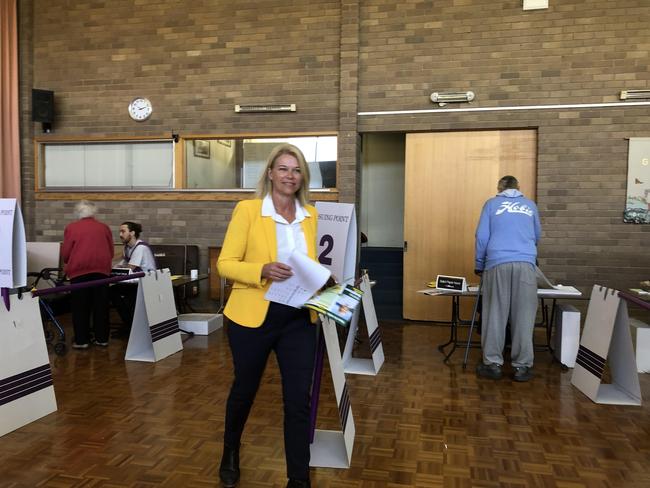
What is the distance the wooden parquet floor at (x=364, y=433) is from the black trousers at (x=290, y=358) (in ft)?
1.47

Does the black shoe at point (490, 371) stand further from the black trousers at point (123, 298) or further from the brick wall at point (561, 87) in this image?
the black trousers at point (123, 298)

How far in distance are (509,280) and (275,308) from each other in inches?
101

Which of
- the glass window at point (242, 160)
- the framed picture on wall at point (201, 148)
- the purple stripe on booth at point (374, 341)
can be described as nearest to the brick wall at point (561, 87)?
the glass window at point (242, 160)

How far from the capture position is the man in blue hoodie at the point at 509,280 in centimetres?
417

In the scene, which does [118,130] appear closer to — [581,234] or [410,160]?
[410,160]

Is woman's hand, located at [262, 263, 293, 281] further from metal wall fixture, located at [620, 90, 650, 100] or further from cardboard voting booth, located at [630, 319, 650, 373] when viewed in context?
metal wall fixture, located at [620, 90, 650, 100]

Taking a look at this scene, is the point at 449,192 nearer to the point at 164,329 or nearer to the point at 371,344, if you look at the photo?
the point at 371,344

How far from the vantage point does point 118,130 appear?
24.1ft

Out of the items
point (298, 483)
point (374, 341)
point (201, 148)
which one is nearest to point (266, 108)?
point (201, 148)

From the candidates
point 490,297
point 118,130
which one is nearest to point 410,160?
point 490,297

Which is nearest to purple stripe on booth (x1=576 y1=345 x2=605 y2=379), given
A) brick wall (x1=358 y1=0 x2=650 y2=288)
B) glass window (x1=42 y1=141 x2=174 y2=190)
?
brick wall (x1=358 y1=0 x2=650 y2=288)

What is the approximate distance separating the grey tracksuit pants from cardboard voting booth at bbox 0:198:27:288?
3187mm

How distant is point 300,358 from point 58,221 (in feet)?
21.2

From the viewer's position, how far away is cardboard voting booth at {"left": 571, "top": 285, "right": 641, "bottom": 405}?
367 cm
